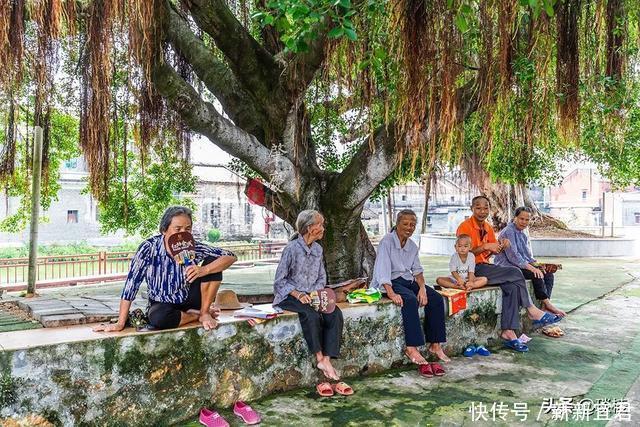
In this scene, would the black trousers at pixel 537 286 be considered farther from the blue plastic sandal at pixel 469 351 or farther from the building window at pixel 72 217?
Answer: the building window at pixel 72 217

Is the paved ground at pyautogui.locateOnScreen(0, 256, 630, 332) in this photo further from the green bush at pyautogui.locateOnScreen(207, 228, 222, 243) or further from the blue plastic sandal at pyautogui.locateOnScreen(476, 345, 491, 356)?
the green bush at pyautogui.locateOnScreen(207, 228, 222, 243)

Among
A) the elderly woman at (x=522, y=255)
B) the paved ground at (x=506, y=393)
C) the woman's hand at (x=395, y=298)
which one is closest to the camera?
the paved ground at (x=506, y=393)

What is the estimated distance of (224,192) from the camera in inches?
1017

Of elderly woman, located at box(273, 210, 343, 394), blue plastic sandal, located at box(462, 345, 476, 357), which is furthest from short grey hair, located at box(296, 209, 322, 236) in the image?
blue plastic sandal, located at box(462, 345, 476, 357)

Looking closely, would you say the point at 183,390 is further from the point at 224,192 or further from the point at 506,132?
the point at 224,192

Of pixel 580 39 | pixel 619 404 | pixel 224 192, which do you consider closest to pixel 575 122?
pixel 580 39

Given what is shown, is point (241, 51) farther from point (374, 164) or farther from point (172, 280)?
point (172, 280)

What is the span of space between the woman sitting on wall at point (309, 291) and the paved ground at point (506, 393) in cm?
27

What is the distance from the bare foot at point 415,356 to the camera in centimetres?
401

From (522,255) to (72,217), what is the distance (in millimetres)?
20457

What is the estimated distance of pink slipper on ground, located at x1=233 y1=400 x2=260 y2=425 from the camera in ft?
10.00

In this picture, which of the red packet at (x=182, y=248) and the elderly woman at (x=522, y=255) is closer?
the red packet at (x=182, y=248)

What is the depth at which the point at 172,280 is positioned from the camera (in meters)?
3.22

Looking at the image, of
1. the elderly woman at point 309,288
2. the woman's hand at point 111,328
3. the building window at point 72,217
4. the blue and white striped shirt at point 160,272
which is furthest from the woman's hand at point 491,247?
the building window at point 72,217
